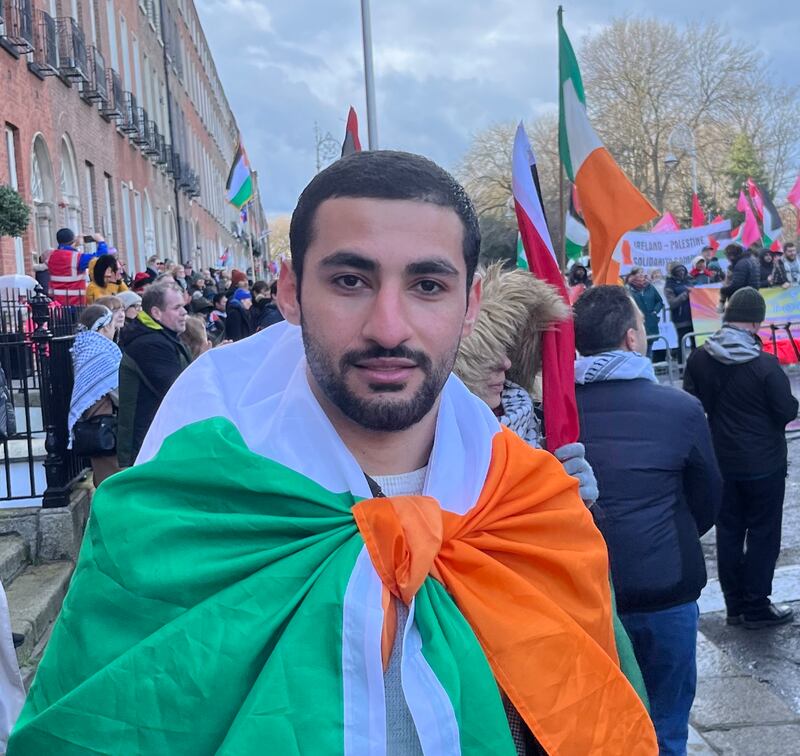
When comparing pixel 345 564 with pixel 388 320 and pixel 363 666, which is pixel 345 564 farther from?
pixel 388 320

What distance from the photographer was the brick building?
1595cm

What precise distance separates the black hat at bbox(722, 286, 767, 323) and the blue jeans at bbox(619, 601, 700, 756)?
8.39 ft

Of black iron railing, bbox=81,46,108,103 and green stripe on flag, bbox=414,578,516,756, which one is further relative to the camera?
black iron railing, bbox=81,46,108,103

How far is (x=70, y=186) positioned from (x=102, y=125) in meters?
3.28

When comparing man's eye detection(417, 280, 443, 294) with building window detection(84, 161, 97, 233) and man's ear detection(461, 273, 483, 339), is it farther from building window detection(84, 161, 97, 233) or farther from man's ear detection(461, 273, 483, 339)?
building window detection(84, 161, 97, 233)

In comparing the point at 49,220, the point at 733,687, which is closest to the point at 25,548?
the point at 733,687

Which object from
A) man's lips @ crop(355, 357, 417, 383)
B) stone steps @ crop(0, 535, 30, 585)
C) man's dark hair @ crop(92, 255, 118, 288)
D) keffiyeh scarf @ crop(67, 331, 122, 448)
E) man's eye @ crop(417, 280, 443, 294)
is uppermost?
man's dark hair @ crop(92, 255, 118, 288)

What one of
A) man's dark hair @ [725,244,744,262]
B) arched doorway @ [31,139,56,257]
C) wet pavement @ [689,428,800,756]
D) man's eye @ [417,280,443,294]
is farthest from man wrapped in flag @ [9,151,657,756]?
arched doorway @ [31,139,56,257]

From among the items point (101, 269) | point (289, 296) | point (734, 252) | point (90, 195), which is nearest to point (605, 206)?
point (289, 296)

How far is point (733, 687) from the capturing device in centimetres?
504

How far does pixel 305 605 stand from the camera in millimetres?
1633

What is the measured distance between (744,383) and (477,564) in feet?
14.8

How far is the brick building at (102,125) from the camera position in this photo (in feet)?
52.3

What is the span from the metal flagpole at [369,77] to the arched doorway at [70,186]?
801 centimetres
